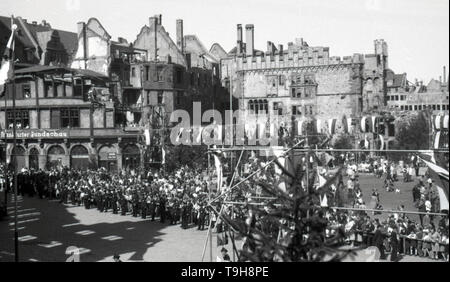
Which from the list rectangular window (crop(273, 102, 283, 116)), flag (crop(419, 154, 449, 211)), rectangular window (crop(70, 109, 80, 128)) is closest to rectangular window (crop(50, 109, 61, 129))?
rectangular window (crop(70, 109, 80, 128))

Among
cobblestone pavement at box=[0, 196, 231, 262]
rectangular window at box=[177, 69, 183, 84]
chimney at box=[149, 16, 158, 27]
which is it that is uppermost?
chimney at box=[149, 16, 158, 27]

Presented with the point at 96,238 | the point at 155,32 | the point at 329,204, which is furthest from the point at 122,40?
the point at 329,204

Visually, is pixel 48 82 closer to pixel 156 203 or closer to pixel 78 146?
pixel 78 146

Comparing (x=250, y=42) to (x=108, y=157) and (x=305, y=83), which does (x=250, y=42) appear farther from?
(x=108, y=157)

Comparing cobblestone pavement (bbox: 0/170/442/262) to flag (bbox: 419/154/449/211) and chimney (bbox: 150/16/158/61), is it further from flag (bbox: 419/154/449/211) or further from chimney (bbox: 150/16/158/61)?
chimney (bbox: 150/16/158/61)

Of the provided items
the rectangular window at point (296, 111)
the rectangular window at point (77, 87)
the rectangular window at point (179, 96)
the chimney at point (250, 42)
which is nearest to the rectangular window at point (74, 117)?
the rectangular window at point (77, 87)

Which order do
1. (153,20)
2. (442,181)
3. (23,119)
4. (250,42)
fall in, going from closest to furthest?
(442,181) → (23,119) → (153,20) → (250,42)

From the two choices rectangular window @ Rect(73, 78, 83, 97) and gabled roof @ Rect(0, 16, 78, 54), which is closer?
rectangular window @ Rect(73, 78, 83, 97)

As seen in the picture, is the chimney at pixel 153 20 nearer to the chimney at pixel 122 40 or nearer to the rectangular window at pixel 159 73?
the chimney at pixel 122 40
